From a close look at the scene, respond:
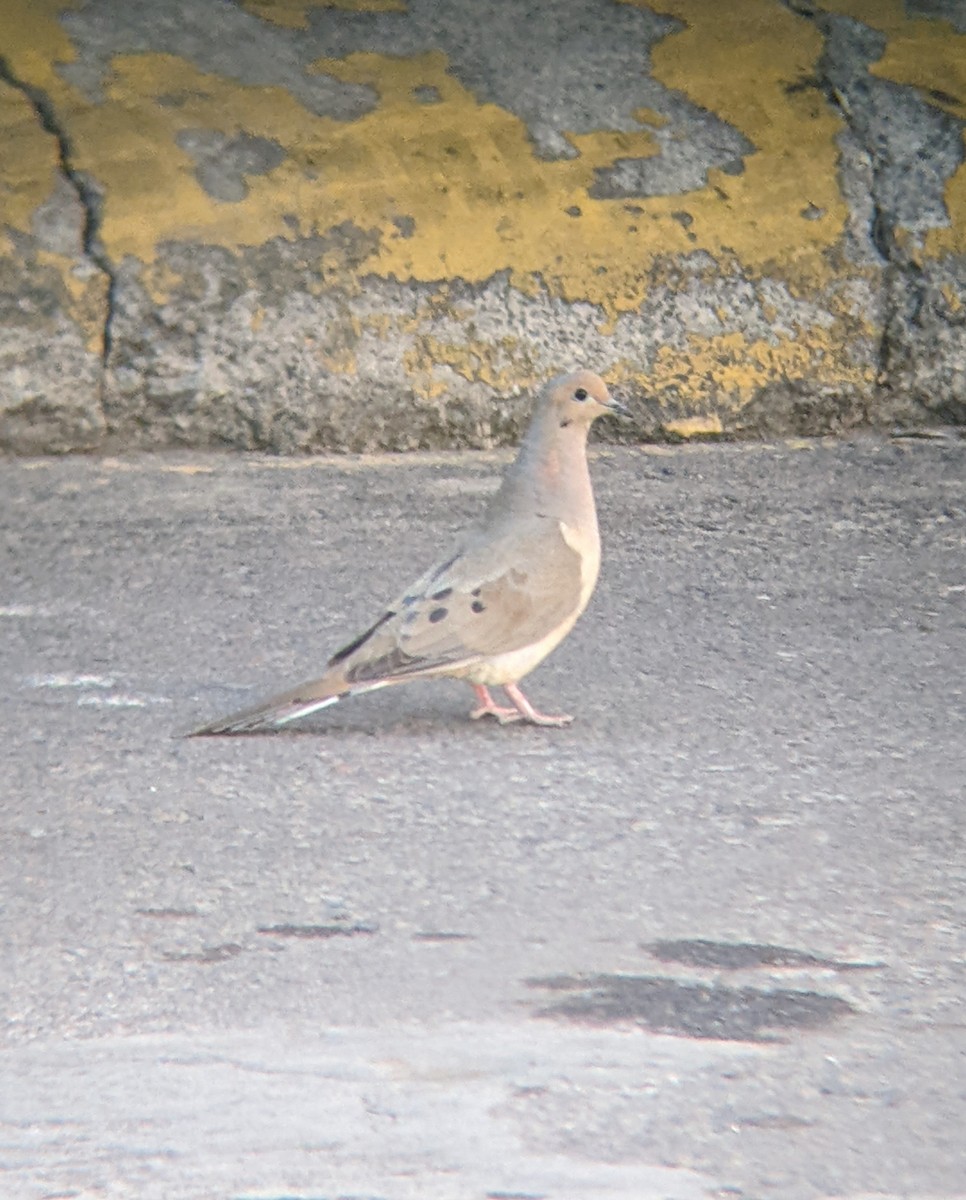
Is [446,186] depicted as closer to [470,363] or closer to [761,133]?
[470,363]

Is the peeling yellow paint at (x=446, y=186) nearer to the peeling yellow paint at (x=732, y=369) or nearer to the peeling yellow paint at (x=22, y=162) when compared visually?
the peeling yellow paint at (x=22, y=162)

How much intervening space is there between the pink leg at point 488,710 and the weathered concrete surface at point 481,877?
5 cm

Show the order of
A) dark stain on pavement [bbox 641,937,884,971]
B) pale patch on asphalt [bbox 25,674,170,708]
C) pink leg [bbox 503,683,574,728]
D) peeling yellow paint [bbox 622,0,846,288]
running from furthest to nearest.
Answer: peeling yellow paint [bbox 622,0,846,288] → pale patch on asphalt [bbox 25,674,170,708] → pink leg [bbox 503,683,574,728] → dark stain on pavement [bbox 641,937,884,971]

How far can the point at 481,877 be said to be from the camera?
3.82 meters

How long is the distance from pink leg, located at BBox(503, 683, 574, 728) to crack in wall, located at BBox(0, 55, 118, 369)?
279cm

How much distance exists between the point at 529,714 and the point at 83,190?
3.27 meters

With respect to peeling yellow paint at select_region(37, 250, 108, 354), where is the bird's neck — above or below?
above

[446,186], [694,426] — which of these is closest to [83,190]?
[446,186]

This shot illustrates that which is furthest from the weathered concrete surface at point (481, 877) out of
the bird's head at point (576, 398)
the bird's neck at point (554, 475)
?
the bird's head at point (576, 398)

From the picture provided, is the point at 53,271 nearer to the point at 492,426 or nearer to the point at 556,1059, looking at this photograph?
the point at 492,426

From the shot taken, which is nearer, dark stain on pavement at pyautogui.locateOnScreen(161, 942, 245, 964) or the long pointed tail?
dark stain on pavement at pyautogui.locateOnScreen(161, 942, 245, 964)

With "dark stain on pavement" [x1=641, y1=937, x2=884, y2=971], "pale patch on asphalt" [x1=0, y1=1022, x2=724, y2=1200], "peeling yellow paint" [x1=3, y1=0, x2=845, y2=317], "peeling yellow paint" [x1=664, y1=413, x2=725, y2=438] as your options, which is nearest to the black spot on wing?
"dark stain on pavement" [x1=641, y1=937, x2=884, y2=971]

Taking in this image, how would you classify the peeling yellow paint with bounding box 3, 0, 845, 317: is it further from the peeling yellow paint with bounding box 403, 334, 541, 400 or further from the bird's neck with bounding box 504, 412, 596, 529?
the bird's neck with bounding box 504, 412, 596, 529

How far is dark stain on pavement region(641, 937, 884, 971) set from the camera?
3.42 metres
